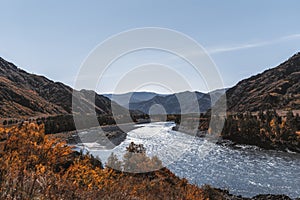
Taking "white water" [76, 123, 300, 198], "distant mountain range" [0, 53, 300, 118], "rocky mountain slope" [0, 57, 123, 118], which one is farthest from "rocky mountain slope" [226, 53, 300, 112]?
"rocky mountain slope" [0, 57, 123, 118]

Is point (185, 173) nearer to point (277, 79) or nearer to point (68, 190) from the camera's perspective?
point (68, 190)

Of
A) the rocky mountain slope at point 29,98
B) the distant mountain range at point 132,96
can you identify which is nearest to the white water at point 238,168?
the distant mountain range at point 132,96

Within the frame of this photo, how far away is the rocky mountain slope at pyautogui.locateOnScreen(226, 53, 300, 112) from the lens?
118 meters

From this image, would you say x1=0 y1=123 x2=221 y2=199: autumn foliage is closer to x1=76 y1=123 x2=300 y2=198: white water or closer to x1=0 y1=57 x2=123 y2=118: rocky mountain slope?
x1=76 y1=123 x2=300 y2=198: white water

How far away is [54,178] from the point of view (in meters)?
8.02

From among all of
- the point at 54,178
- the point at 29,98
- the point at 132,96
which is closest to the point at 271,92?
the point at 132,96

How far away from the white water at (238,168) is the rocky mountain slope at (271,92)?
69335 millimetres

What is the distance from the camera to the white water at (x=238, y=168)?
2539 centimetres

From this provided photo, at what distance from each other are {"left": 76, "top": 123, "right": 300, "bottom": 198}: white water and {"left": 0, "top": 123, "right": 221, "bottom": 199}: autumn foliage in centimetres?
526

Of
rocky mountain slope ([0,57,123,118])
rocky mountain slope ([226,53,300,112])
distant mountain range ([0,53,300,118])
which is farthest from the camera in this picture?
rocky mountain slope ([226,53,300,112])

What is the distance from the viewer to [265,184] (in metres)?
26.1

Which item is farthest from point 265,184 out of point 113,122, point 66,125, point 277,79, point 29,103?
point 277,79

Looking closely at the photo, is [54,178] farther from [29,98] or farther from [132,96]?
[29,98]

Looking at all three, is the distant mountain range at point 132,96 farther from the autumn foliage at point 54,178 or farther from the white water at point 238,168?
the autumn foliage at point 54,178
